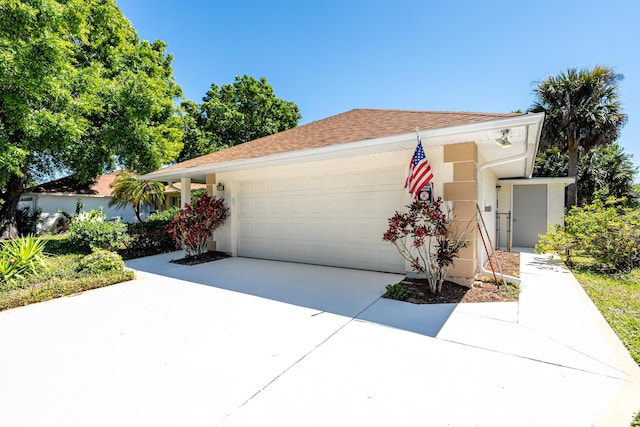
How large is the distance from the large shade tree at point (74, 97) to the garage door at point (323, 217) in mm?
6329

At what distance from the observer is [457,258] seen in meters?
5.23

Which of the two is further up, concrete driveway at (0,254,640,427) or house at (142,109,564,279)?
house at (142,109,564,279)

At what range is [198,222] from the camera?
8266 mm

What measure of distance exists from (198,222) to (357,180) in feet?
15.7

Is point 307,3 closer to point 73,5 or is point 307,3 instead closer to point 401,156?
point 401,156

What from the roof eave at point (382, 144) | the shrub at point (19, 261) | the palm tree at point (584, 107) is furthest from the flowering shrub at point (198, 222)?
the palm tree at point (584, 107)

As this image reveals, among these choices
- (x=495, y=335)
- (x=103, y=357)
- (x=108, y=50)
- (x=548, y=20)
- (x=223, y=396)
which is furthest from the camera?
(x=108, y=50)

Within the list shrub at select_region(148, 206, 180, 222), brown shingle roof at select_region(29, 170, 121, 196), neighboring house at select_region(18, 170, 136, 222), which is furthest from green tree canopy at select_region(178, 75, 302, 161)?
shrub at select_region(148, 206, 180, 222)

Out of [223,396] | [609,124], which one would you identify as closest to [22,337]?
[223,396]

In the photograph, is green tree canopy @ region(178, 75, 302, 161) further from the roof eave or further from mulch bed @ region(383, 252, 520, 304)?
mulch bed @ region(383, 252, 520, 304)

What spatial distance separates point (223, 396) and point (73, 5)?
45.8 feet

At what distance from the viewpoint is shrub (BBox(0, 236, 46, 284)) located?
5.24 m

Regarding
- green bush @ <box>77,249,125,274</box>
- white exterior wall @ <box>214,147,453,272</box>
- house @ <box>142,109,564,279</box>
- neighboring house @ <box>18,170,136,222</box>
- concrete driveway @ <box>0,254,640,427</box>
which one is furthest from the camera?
neighboring house @ <box>18,170,136,222</box>

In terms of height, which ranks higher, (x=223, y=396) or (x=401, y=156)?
(x=401, y=156)
